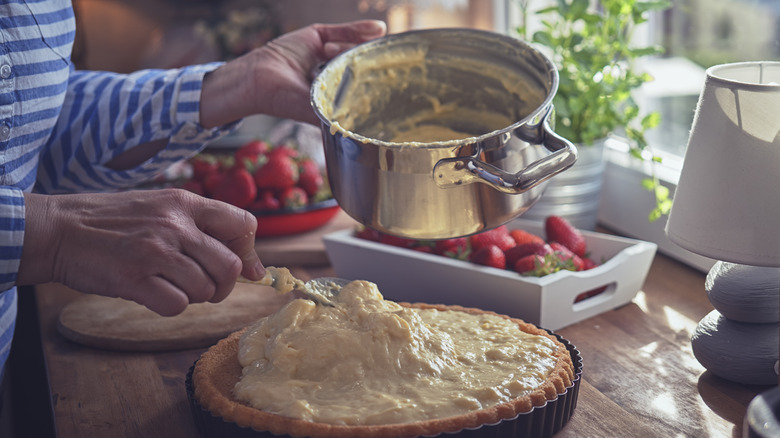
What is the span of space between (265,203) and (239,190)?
0.22ft

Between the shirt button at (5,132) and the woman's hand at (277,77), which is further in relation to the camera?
the woman's hand at (277,77)

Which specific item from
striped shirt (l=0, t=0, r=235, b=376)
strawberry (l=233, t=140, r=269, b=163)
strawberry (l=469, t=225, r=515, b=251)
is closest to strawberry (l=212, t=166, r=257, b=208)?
strawberry (l=233, t=140, r=269, b=163)

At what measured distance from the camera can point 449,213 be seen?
1.03 metres

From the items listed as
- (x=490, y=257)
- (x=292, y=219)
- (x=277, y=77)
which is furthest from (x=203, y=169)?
(x=490, y=257)

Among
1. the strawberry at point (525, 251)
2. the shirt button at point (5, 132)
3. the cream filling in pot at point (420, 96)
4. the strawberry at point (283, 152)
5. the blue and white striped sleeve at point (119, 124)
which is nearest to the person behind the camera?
the shirt button at point (5, 132)

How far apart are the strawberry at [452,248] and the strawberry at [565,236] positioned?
0.17 meters

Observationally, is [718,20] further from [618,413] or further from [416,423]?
[416,423]

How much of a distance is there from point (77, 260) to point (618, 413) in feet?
2.32

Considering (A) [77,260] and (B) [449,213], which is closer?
(A) [77,260]

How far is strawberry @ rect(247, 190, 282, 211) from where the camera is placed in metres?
1.80

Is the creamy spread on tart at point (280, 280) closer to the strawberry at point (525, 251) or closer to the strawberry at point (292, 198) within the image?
the strawberry at point (525, 251)

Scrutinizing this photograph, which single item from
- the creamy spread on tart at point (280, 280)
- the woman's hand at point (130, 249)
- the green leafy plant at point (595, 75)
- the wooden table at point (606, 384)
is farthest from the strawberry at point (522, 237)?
the woman's hand at point (130, 249)

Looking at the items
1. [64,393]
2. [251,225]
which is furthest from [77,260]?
[64,393]

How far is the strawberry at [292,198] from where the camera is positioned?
1.82 meters
